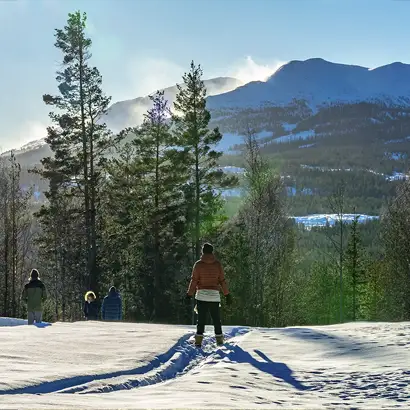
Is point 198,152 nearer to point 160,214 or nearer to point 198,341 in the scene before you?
point 160,214

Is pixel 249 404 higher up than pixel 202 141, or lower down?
lower down

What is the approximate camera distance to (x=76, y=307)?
5116 cm

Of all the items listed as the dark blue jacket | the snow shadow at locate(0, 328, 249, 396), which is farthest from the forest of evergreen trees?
the snow shadow at locate(0, 328, 249, 396)

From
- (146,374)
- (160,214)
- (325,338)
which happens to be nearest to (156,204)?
(160,214)

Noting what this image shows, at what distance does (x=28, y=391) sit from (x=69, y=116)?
31.5 meters

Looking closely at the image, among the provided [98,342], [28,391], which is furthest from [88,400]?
[98,342]

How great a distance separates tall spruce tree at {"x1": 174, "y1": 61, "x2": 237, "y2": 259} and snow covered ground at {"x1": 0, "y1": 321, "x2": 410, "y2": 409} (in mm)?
23591

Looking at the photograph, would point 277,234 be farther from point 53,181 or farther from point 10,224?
point 10,224

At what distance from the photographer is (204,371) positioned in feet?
30.6

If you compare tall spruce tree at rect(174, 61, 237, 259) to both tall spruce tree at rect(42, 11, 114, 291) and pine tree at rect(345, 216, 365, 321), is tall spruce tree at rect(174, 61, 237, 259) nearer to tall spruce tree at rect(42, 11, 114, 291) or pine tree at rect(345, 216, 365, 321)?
tall spruce tree at rect(42, 11, 114, 291)

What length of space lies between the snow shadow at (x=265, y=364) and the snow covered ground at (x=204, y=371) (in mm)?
18

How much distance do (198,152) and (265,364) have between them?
27992mm

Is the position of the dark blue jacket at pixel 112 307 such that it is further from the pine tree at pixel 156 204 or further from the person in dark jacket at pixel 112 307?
the pine tree at pixel 156 204

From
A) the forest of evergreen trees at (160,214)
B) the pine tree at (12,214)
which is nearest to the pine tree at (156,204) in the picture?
the forest of evergreen trees at (160,214)
